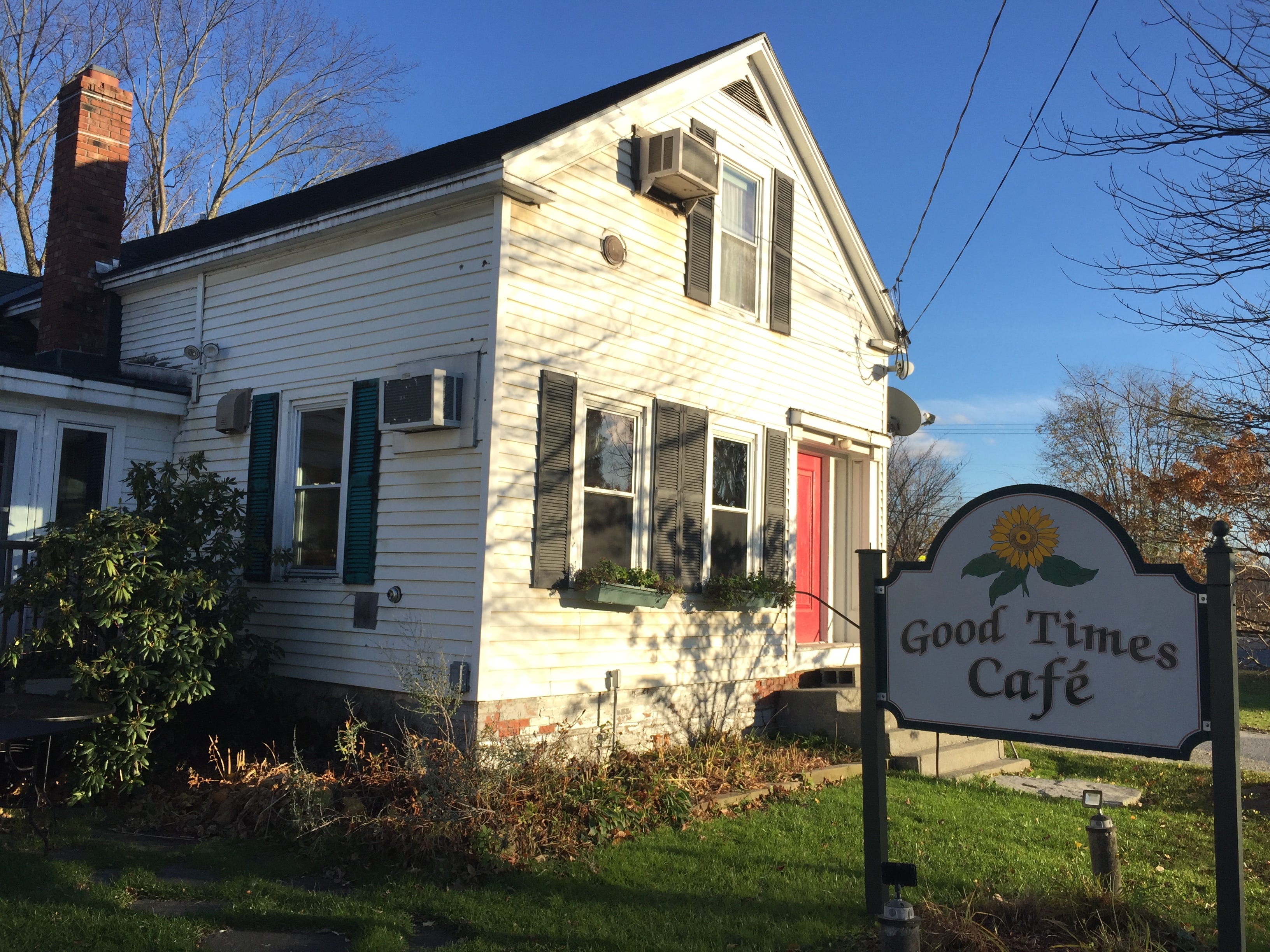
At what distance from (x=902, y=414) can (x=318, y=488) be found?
7694 mm

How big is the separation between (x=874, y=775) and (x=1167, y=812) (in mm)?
4688

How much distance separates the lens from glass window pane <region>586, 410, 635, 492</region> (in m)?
8.68

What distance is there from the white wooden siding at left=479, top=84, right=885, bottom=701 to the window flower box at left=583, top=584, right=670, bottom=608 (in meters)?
0.18

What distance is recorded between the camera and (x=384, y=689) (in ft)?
26.4

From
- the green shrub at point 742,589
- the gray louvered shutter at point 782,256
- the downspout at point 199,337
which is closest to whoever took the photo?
the green shrub at point 742,589

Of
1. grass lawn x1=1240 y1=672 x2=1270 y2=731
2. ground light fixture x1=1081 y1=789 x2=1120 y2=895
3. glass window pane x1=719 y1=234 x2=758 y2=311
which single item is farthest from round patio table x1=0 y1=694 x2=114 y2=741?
grass lawn x1=1240 y1=672 x2=1270 y2=731

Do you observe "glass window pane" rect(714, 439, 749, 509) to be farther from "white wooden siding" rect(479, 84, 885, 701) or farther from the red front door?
the red front door

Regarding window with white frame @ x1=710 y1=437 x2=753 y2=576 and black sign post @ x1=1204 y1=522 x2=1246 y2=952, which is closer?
black sign post @ x1=1204 y1=522 x2=1246 y2=952

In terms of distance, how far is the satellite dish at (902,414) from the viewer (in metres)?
13.2

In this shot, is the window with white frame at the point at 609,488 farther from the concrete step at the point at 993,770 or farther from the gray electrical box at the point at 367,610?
the concrete step at the point at 993,770

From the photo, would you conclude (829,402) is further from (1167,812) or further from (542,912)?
(542,912)

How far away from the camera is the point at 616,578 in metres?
8.25

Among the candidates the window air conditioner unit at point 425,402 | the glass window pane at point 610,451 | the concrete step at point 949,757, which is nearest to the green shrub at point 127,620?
the window air conditioner unit at point 425,402

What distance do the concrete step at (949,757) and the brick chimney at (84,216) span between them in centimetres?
914
